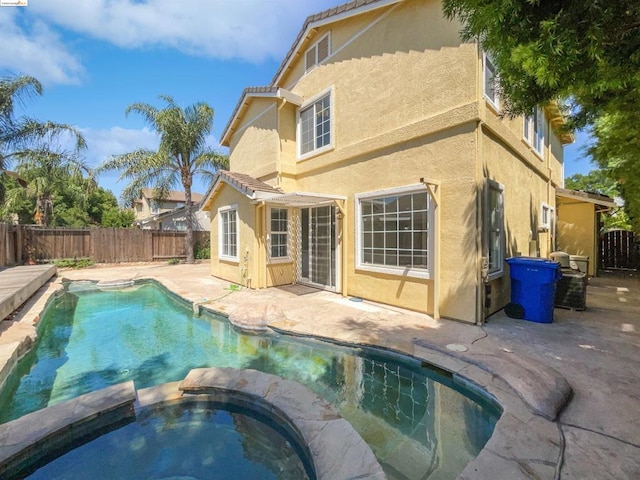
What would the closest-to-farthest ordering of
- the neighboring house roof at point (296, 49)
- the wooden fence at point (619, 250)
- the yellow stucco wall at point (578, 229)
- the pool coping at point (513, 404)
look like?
1. the pool coping at point (513, 404)
2. the neighboring house roof at point (296, 49)
3. the yellow stucco wall at point (578, 229)
4. the wooden fence at point (619, 250)

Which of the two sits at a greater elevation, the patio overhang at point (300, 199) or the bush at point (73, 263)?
the patio overhang at point (300, 199)

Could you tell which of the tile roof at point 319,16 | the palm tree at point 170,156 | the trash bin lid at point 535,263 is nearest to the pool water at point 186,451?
the trash bin lid at point 535,263

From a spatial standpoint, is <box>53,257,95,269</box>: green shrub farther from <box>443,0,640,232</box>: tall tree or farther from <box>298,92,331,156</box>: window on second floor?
<box>443,0,640,232</box>: tall tree

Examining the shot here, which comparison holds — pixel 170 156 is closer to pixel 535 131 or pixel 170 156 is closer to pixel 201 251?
pixel 201 251

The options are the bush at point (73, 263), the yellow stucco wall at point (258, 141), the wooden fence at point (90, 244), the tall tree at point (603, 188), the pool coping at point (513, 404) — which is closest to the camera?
the pool coping at point (513, 404)

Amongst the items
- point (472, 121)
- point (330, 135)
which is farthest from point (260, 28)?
point (472, 121)

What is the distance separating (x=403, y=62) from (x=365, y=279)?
628cm

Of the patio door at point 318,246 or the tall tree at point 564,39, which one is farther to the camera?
the patio door at point 318,246

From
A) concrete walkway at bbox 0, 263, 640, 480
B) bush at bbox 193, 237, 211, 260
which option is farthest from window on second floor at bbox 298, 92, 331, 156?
bush at bbox 193, 237, 211, 260

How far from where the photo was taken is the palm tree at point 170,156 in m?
19.0

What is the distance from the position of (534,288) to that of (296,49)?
37.9ft

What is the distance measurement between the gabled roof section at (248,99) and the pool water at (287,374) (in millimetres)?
8646

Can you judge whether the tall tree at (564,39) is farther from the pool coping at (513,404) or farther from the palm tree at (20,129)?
the palm tree at (20,129)

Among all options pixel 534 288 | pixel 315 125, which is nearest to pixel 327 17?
pixel 315 125
